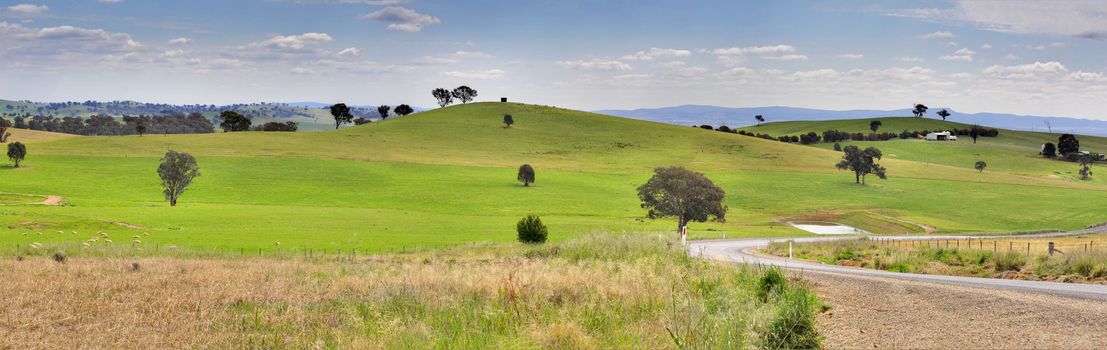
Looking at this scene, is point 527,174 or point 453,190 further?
point 527,174

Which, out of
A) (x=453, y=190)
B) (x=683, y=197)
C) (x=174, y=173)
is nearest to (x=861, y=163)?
(x=683, y=197)

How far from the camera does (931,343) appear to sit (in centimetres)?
1386

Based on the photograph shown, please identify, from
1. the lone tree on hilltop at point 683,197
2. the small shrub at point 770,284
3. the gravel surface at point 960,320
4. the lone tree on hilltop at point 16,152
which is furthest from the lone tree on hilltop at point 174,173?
the gravel surface at point 960,320

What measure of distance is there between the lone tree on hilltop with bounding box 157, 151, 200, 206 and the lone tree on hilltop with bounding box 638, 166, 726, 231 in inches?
1864

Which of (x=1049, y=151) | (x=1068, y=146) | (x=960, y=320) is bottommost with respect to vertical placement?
(x=960, y=320)

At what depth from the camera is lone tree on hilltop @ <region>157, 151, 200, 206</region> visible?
273ft

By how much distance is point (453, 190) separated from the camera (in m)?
104

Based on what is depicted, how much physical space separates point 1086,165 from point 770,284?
558 feet

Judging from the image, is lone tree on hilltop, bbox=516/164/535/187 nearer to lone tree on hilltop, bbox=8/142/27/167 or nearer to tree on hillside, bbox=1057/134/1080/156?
lone tree on hilltop, bbox=8/142/27/167

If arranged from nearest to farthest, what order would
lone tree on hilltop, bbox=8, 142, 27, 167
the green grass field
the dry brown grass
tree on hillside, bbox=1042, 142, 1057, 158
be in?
1. the dry brown grass
2. the green grass field
3. lone tree on hilltop, bbox=8, 142, 27, 167
4. tree on hillside, bbox=1042, 142, 1057, 158

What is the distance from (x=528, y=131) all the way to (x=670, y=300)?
168m

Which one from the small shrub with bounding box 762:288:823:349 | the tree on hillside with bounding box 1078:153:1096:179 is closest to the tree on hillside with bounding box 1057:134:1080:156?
the tree on hillside with bounding box 1078:153:1096:179

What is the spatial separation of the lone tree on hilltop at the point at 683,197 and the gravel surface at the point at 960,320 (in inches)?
2210

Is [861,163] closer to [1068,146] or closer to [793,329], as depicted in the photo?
[1068,146]
